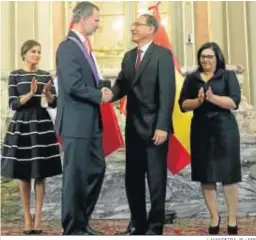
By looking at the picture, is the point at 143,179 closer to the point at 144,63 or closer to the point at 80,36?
the point at 144,63

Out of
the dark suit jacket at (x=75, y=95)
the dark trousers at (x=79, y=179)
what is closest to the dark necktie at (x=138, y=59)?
the dark suit jacket at (x=75, y=95)

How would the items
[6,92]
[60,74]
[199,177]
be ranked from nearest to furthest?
1. [60,74]
2. [199,177]
3. [6,92]

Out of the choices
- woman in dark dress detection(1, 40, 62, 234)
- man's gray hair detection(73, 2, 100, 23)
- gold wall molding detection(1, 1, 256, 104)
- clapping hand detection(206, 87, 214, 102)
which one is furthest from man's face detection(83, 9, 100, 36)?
clapping hand detection(206, 87, 214, 102)

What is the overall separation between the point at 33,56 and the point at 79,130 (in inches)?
19.3

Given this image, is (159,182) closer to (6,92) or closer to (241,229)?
(241,229)

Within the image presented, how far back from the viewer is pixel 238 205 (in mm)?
1854

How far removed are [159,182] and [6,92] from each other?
0.85 m

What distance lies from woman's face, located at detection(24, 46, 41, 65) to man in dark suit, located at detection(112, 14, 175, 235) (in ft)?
1.30

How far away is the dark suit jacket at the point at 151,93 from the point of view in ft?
5.53

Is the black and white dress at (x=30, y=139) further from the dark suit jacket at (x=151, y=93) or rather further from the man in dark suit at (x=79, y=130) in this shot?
the dark suit jacket at (x=151, y=93)

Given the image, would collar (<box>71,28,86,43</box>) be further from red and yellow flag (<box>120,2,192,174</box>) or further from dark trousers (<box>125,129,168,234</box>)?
dark trousers (<box>125,129,168,234</box>)

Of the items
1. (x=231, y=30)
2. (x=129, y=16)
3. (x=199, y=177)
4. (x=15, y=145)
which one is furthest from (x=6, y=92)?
(x=231, y=30)

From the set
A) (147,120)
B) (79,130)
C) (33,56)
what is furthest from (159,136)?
(33,56)

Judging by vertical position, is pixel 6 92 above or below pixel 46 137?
above
